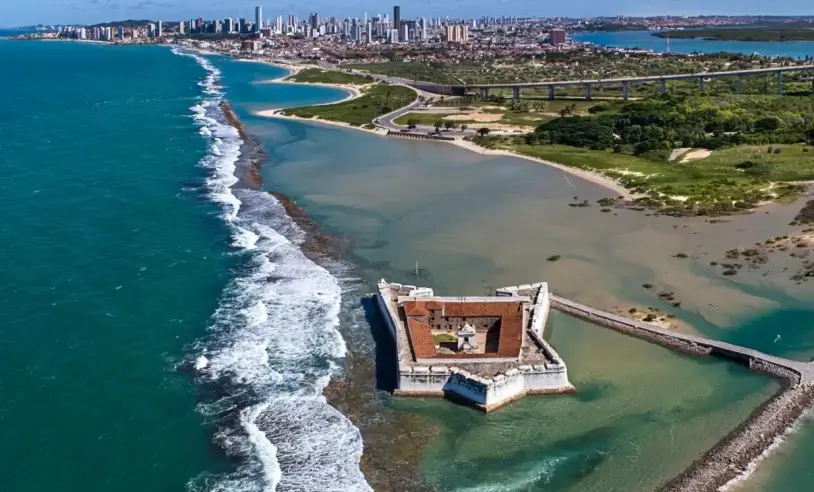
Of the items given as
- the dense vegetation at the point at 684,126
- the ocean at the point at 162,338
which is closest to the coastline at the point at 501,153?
the dense vegetation at the point at 684,126

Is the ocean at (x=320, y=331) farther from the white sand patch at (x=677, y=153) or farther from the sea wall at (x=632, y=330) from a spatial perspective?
the white sand patch at (x=677, y=153)

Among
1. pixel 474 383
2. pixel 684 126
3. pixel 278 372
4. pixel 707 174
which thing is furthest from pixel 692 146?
pixel 278 372

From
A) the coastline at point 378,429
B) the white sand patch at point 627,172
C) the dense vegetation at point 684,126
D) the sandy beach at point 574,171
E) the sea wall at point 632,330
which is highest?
the dense vegetation at point 684,126

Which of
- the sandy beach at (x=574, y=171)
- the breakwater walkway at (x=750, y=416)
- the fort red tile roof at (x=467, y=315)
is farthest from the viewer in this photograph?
the sandy beach at (x=574, y=171)

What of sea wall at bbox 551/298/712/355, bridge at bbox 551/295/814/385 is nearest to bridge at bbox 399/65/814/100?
sea wall at bbox 551/298/712/355

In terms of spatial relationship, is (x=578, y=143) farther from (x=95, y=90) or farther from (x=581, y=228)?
(x=95, y=90)

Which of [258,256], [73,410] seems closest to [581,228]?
[258,256]
